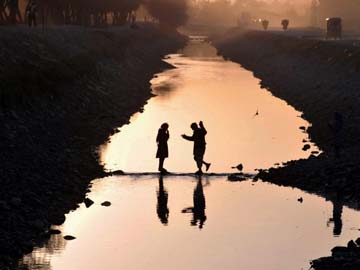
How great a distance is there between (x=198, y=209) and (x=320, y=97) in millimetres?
27966

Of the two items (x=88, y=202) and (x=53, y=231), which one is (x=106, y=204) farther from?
(x=53, y=231)

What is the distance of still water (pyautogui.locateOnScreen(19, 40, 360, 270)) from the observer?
801 inches

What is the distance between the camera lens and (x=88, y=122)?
40062 millimetres

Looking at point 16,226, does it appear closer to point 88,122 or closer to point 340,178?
point 340,178

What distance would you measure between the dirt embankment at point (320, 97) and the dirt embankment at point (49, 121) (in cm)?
767

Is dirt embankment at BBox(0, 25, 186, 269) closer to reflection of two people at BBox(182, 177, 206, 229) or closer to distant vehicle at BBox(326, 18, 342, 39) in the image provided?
reflection of two people at BBox(182, 177, 206, 229)

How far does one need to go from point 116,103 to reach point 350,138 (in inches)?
732

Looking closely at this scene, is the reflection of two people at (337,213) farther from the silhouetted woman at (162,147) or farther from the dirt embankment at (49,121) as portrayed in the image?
the dirt embankment at (49,121)

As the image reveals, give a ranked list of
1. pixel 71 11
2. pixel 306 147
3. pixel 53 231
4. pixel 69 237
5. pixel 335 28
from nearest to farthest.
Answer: pixel 69 237, pixel 53 231, pixel 306 147, pixel 335 28, pixel 71 11

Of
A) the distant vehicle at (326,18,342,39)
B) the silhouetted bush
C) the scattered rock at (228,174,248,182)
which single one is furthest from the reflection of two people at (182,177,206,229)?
the silhouetted bush

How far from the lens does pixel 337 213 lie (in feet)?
80.5

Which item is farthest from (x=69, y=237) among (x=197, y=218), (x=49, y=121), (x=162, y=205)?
(x=49, y=121)

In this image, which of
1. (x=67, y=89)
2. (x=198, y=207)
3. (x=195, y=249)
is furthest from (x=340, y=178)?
(x=67, y=89)

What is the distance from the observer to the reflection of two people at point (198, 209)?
23.8 m
